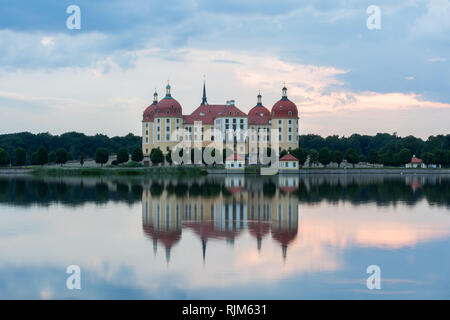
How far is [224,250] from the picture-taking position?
13562mm

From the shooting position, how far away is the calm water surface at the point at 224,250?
1029 centimetres

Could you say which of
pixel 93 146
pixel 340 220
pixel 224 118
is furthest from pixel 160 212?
pixel 93 146

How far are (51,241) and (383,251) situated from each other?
919 centimetres

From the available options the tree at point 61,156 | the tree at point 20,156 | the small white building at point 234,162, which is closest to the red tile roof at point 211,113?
the small white building at point 234,162

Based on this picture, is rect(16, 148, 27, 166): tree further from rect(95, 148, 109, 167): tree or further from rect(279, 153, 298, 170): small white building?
rect(279, 153, 298, 170): small white building

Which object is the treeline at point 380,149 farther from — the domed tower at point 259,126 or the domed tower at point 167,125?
the domed tower at point 167,125

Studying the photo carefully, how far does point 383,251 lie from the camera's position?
13.7m

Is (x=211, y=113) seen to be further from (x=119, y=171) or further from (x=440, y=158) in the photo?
(x=440, y=158)

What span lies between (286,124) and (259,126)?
3.85 meters

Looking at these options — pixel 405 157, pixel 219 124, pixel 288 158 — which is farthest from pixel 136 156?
pixel 405 157

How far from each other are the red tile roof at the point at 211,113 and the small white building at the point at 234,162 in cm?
1201

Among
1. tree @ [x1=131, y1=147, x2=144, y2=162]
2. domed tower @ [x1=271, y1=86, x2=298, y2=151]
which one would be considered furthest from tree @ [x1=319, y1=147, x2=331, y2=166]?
tree @ [x1=131, y1=147, x2=144, y2=162]

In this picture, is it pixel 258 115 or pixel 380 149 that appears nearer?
pixel 258 115
